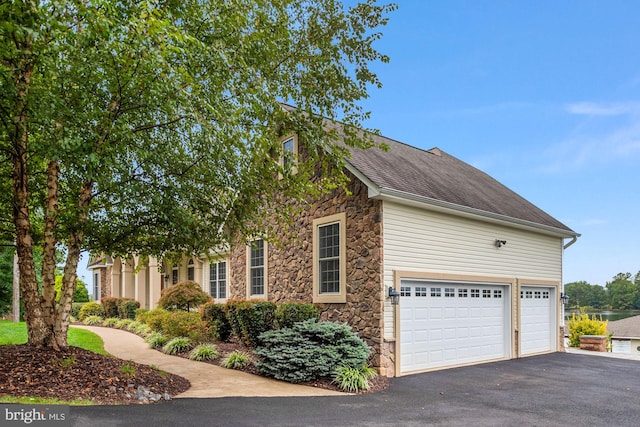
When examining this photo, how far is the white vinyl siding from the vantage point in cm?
1081

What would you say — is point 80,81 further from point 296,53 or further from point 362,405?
point 362,405

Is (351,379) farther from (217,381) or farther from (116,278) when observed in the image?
(116,278)

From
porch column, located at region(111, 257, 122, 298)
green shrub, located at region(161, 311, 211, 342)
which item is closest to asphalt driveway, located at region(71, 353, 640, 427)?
green shrub, located at region(161, 311, 211, 342)

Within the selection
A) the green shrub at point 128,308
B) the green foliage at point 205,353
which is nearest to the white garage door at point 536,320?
the green foliage at point 205,353

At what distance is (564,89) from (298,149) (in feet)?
50.8

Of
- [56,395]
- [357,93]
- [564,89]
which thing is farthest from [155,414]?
[564,89]

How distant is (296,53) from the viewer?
10.3 metres

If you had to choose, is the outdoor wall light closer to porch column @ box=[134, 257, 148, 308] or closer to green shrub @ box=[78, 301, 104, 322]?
porch column @ box=[134, 257, 148, 308]

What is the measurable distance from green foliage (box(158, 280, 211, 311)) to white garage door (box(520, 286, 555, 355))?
1091 cm

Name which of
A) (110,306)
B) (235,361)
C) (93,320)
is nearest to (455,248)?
(235,361)

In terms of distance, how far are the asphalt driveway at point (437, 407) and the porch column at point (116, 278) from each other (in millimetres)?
22080

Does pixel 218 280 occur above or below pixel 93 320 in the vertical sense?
above

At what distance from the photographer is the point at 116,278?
92.1 ft

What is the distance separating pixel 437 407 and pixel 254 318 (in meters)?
5.64
